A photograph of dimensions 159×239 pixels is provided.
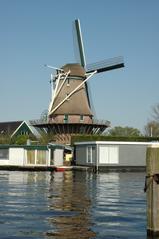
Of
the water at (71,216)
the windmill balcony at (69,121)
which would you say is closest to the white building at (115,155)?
the windmill balcony at (69,121)

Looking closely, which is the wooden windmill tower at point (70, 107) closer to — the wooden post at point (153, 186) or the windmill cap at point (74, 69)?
the windmill cap at point (74, 69)

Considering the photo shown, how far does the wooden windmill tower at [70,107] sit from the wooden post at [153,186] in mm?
58915

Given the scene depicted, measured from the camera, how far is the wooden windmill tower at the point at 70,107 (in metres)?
69.9

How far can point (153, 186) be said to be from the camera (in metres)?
10.1

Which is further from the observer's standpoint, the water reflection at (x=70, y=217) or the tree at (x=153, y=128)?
the tree at (x=153, y=128)

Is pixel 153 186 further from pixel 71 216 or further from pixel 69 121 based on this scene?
pixel 69 121

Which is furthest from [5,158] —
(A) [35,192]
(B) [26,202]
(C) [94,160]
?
(B) [26,202]

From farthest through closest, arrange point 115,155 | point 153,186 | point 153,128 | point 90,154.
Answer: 1. point 153,128
2. point 90,154
3. point 115,155
4. point 153,186

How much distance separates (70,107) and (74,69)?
545 centimetres

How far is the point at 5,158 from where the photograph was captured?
55406 mm

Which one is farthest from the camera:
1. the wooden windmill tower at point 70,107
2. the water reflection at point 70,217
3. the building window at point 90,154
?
the wooden windmill tower at point 70,107

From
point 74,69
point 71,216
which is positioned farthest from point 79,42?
point 71,216

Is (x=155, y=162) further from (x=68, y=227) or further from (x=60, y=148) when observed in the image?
(x=60, y=148)

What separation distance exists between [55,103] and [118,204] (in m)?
52.8
